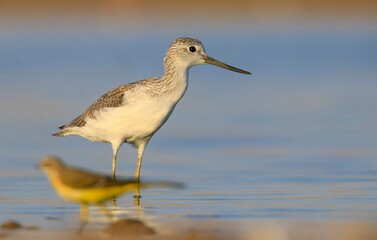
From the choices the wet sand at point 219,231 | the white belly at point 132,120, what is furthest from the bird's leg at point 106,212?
the white belly at point 132,120

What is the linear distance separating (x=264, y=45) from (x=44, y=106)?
16.0 m

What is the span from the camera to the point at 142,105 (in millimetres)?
13867

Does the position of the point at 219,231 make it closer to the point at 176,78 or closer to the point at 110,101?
the point at 176,78

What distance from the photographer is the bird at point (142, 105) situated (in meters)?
13.9

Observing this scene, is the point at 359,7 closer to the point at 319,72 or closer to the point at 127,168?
the point at 319,72

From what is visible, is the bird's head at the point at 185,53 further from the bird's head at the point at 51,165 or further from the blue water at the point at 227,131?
the bird's head at the point at 51,165

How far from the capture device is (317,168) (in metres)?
15.5

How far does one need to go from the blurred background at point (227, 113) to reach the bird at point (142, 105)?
30.9 inches

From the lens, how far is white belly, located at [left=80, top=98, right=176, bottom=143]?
13852mm

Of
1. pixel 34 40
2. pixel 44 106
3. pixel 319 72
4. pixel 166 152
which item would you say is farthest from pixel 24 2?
pixel 166 152

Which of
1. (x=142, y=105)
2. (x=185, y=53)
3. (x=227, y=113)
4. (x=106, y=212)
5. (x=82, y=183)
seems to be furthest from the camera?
(x=227, y=113)

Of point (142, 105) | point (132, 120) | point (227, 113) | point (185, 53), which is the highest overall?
point (185, 53)

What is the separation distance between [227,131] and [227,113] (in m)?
2.41

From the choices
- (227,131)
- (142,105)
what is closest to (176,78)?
(142,105)
